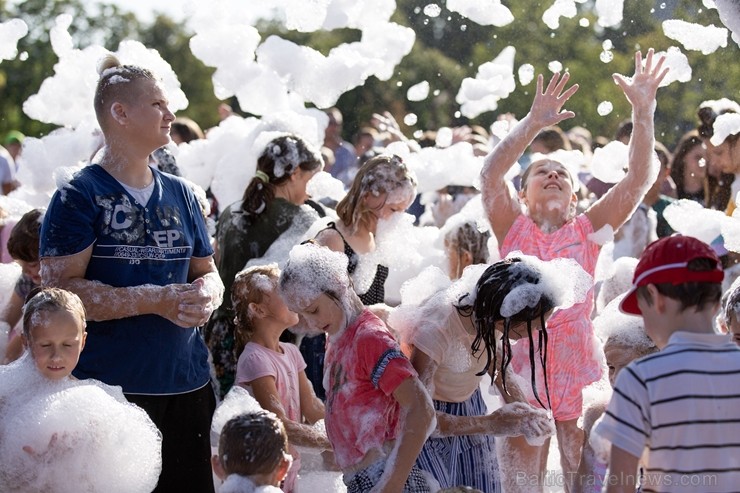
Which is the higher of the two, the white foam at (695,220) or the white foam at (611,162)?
the white foam at (611,162)

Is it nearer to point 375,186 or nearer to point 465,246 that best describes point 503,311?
point 375,186

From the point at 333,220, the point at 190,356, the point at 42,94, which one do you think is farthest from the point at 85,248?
the point at 42,94

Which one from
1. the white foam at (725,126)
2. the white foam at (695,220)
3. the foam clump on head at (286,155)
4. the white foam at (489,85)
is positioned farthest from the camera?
the white foam at (489,85)

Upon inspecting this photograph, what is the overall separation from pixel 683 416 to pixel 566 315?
6.31ft

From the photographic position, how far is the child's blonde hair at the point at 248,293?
4199 millimetres

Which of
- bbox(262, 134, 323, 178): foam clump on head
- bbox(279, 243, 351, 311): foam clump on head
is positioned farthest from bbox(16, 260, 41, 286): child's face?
bbox(279, 243, 351, 311): foam clump on head

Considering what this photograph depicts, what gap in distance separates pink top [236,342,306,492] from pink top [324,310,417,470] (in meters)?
0.57

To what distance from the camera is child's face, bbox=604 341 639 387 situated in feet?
13.0

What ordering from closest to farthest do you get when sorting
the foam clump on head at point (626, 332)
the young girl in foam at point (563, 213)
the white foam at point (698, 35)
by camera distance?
the foam clump on head at point (626, 332), the young girl in foam at point (563, 213), the white foam at point (698, 35)

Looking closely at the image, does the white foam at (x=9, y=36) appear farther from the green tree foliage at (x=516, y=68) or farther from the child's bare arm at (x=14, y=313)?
the green tree foliage at (x=516, y=68)

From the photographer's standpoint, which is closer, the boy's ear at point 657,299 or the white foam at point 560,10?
the boy's ear at point 657,299

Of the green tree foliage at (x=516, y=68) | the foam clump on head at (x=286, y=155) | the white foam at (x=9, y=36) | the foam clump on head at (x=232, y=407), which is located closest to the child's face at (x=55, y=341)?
the foam clump on head at (x=232, y=407)

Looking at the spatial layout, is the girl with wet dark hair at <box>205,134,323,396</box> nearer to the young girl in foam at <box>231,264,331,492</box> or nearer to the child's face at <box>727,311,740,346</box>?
the young girl in foam at <box>231,264,331,492</box>

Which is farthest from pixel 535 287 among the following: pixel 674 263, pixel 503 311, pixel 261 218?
pixel 261 218
